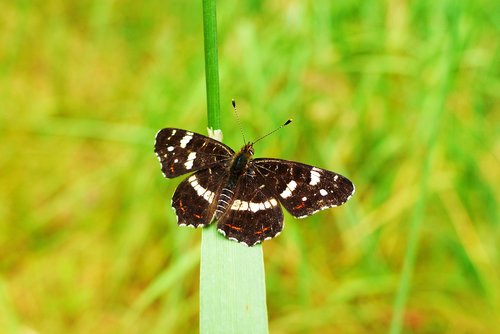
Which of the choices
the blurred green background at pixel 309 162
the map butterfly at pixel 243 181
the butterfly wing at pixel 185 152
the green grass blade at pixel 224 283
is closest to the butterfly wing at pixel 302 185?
the map butterfly at pixel 243 181

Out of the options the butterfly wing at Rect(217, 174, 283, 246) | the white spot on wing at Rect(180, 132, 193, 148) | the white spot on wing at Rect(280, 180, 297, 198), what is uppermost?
the white spot on wing at Rect(180, 132, 193, 148)

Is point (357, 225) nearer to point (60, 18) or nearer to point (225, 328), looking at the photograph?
point (225, 328)

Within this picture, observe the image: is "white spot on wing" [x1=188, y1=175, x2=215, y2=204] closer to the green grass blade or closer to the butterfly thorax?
the butterfly thorax

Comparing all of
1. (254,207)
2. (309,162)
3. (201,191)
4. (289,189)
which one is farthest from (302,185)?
(309,162)

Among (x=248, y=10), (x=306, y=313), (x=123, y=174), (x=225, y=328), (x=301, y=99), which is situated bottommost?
(x=225, y=328)

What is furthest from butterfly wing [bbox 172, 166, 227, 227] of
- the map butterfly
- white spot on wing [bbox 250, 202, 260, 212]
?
white spot on wing [bbox 250, 202, 260, 212]

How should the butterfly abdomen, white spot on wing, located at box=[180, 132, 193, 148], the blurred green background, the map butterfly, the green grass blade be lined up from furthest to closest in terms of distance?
the blurred green background
white spot on wing, located at box=[180, 132, 193, 148]
the map butterfly
the butterfly abdomen
the green grass blade

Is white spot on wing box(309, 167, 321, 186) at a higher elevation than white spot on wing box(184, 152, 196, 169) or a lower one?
lower

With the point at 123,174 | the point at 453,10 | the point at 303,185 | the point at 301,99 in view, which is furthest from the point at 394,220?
the point at 123,174
